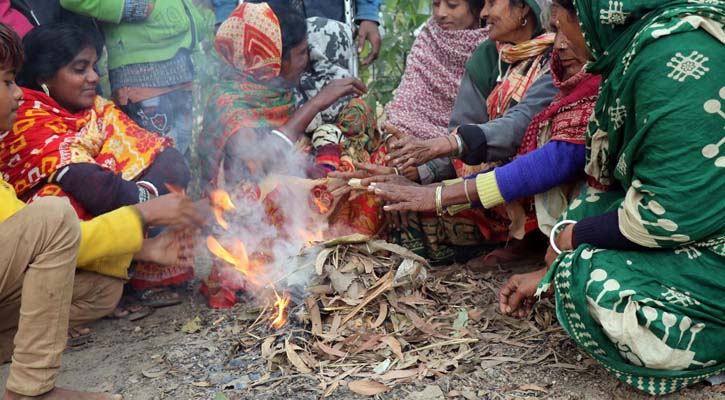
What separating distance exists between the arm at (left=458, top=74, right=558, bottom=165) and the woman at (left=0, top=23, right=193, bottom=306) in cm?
160

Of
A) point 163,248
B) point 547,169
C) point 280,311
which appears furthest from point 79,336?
point 547,169

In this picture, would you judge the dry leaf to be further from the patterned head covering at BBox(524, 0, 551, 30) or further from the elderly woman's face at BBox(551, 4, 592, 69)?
the patterned head covering at BBox(524, 0, 551, 30)

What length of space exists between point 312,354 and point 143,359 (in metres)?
0.84

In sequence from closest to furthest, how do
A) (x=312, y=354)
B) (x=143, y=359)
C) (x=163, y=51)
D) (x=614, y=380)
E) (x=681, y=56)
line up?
Result: (x=681, y=56) < (x=614, y=380) < (x=312, y=354) < (x=143, y=359) < (x=163, y=51)

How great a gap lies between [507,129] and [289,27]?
169cm

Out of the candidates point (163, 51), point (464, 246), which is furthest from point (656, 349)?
point (163, 51)

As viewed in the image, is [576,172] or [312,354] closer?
[312,354]

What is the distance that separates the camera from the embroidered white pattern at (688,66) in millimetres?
2289

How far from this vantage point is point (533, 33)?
393cm

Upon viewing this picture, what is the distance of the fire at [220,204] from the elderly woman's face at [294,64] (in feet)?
3.25

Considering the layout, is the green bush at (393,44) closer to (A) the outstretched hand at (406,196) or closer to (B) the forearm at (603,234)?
(A) the outstretched hand at (406,196)

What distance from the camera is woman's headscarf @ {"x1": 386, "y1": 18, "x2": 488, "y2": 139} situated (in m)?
4.54

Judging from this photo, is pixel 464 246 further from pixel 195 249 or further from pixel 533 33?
pixel 195 249

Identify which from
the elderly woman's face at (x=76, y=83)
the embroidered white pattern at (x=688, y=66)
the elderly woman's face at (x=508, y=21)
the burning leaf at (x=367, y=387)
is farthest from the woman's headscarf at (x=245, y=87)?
the embroidered white pattern at (x=688, y=66)
